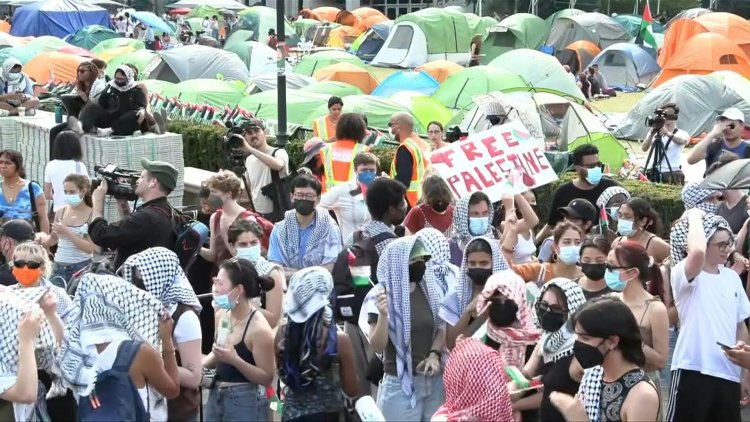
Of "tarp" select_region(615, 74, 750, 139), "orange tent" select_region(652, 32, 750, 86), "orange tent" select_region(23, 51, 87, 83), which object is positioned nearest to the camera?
"tarp" select_region(615, 74, 750, 139)

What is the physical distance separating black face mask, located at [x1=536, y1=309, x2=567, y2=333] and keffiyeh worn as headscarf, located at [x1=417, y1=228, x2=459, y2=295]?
77 centimetres

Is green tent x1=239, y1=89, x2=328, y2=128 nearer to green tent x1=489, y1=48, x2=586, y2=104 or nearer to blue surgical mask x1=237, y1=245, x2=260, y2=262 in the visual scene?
green tent x1=489, y1=48, x2=586, y2=104

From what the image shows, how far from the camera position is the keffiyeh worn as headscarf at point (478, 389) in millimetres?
5137

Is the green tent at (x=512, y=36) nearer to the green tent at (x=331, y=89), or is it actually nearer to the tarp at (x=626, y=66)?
the tarp at (x=626, y=66)

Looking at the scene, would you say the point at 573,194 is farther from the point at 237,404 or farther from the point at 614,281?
the point at 237,404

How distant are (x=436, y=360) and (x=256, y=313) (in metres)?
0.88

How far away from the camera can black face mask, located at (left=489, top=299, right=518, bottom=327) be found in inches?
229

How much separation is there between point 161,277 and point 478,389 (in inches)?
71.2

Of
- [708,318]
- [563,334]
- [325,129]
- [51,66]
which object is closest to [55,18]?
[51,66]

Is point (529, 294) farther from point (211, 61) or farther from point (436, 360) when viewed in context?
point (211, 61)

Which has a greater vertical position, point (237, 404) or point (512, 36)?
point (237, 404)

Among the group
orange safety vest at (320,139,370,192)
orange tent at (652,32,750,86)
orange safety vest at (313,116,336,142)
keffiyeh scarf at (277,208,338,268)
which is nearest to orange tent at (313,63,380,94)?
orange tent at (652,32,750,86)

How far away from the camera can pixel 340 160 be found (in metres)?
10.3

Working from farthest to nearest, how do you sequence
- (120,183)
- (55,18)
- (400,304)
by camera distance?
(55,18) < (120,183) < (400,304)
